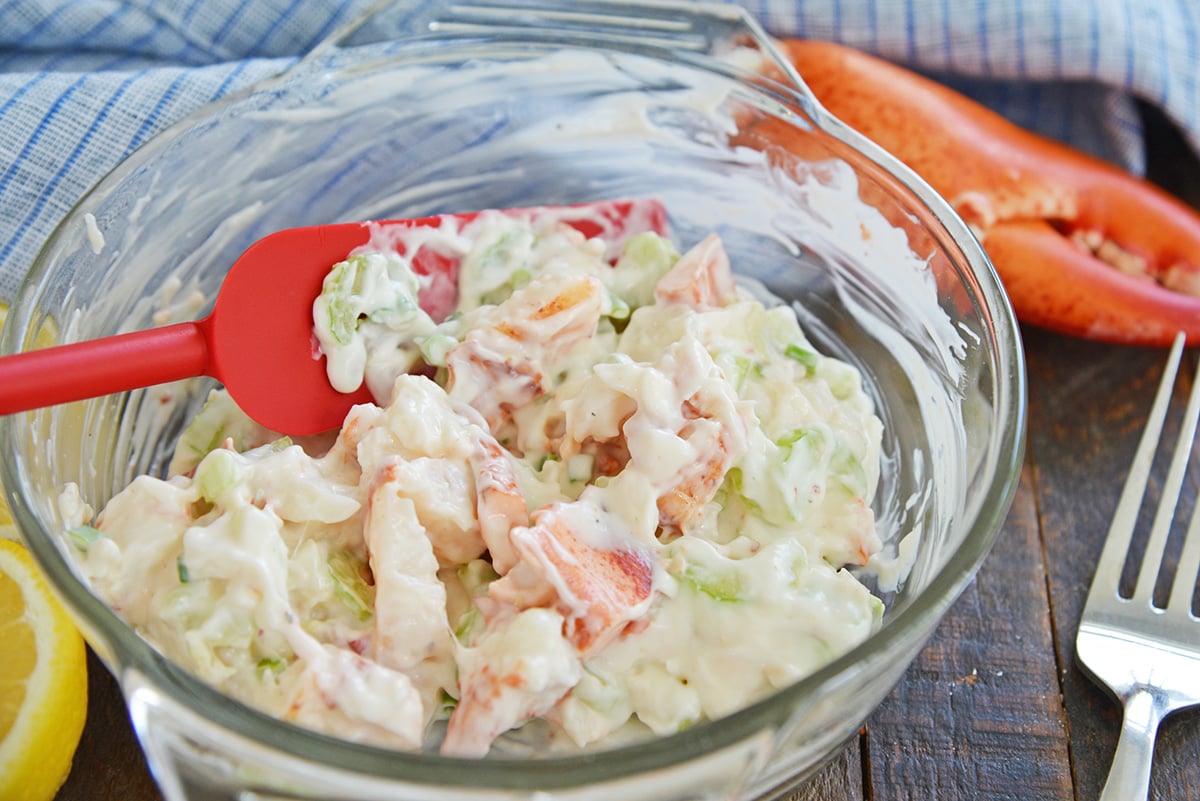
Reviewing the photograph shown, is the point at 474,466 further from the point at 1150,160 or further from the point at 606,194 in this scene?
the point at 1150,160

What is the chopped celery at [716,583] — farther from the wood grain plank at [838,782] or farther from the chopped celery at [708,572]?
the wood grain plank at [838,782]

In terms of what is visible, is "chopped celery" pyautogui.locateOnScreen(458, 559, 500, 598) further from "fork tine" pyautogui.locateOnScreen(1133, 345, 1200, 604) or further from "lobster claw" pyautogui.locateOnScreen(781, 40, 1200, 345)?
"lobster claw" pyautogui.locateOnScreen(781, 40, 1200, 345)

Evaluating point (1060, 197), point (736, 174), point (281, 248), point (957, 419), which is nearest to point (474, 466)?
point (281, 248)

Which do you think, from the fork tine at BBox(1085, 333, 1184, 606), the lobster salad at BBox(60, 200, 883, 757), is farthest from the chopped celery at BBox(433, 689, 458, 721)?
the fork tine at BBox(1085, 333, 1184, 606)

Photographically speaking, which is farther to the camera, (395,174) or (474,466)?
(395,174)

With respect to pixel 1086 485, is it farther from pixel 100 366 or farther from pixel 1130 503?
pixel 100 366

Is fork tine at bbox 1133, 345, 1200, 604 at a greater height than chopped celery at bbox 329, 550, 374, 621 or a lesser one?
lesser
